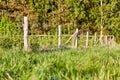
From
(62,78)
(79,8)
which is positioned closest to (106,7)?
(79,8)

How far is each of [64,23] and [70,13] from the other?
2.61ft

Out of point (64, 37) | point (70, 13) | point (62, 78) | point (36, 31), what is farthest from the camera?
point (70, 13)

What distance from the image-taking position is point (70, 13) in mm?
24016

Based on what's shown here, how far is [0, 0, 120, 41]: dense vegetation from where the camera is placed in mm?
23562

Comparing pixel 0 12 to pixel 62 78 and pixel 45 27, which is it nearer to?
pixel 45 27

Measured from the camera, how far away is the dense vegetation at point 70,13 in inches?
928

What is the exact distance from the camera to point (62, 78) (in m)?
2.34

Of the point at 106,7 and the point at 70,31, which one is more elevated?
the point at 106,7

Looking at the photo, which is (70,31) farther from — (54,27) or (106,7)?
(106,7)

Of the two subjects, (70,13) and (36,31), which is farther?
(70,13)

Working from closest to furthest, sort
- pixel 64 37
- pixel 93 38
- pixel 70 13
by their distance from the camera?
pixel 64 37
pixel 93 38
pixel 70 13

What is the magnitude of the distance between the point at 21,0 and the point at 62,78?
72.2 ft

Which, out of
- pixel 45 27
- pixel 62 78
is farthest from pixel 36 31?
pixel 62 78

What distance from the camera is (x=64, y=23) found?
79.5 ft
